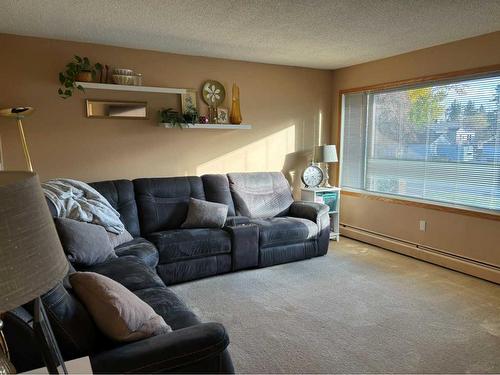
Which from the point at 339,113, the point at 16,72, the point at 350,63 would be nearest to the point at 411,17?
the point at 350,63

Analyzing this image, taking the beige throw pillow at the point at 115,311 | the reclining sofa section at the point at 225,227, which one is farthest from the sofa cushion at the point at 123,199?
the beige throw pillow at the point at 115,311

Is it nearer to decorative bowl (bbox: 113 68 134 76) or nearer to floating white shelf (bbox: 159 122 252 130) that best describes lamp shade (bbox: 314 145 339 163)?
floating white shelf (bbox: 159 122 252 130)

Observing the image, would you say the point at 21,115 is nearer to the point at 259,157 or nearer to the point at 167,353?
the point at 259,157

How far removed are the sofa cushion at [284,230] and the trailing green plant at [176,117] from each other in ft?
4.55

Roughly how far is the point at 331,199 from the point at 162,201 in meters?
2.30

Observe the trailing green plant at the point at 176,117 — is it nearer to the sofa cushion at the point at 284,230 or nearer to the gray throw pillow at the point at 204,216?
the gray throw pillow at the point at 204,216

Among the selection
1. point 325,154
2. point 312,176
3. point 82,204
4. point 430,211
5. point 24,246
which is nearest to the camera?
point 24,246

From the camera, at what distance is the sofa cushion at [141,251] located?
3105 mm

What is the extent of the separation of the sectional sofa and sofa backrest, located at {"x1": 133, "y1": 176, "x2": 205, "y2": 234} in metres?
0.01

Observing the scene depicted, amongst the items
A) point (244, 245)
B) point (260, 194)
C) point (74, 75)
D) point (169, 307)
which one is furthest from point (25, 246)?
point (260, 194)

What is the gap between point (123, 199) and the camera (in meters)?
3.80

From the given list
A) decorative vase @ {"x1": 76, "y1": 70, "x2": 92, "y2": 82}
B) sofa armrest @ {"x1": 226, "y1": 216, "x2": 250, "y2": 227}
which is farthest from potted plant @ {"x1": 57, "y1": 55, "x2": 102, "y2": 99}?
sofa armrest @ {"x1": 226, "y1": 216, "x2": 250, "y2": 227}

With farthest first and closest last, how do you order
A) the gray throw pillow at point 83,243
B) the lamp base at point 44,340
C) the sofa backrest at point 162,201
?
the sofa backrest at point 162,201 < the gray throw pillow at point 83,243 < the lamp base at point 44,340

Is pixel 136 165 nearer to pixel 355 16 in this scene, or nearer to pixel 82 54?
pixel 82 54
